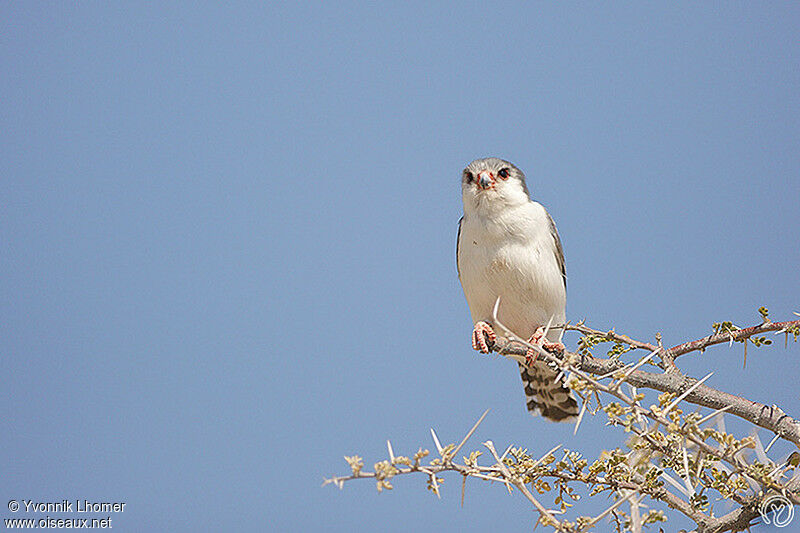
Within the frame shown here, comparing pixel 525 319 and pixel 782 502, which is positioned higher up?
pixel 525 319

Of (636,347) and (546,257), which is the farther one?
(546,257)

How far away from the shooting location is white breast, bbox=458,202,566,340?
11.9 ft

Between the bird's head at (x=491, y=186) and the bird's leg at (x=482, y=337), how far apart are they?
0.59m

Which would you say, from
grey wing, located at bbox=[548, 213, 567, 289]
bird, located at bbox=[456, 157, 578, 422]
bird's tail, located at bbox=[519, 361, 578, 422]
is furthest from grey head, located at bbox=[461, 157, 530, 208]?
bird's tail, located at bbox=[519, 361, 578, 422]

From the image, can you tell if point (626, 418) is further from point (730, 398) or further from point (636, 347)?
point (636, 347)

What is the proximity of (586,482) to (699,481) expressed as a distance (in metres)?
0.33

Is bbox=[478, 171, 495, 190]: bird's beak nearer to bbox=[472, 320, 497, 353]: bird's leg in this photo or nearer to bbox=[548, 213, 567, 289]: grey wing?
bbox=[548, 213, 567, 289]: grey wing

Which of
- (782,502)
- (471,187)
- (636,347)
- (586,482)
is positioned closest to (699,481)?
(782,502)

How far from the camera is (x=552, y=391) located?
153 inches

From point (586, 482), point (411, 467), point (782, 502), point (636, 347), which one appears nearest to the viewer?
point (411, 467)

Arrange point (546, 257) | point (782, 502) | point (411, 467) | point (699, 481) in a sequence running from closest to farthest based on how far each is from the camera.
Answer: point (411, 467) < point (782, 502) < point (699, 481) < point (546, 257)

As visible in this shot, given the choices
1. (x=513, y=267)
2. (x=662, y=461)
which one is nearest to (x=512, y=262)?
(x=513, y=267)

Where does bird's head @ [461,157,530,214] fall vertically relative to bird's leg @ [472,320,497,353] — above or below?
above

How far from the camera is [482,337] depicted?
3395 millimetres
